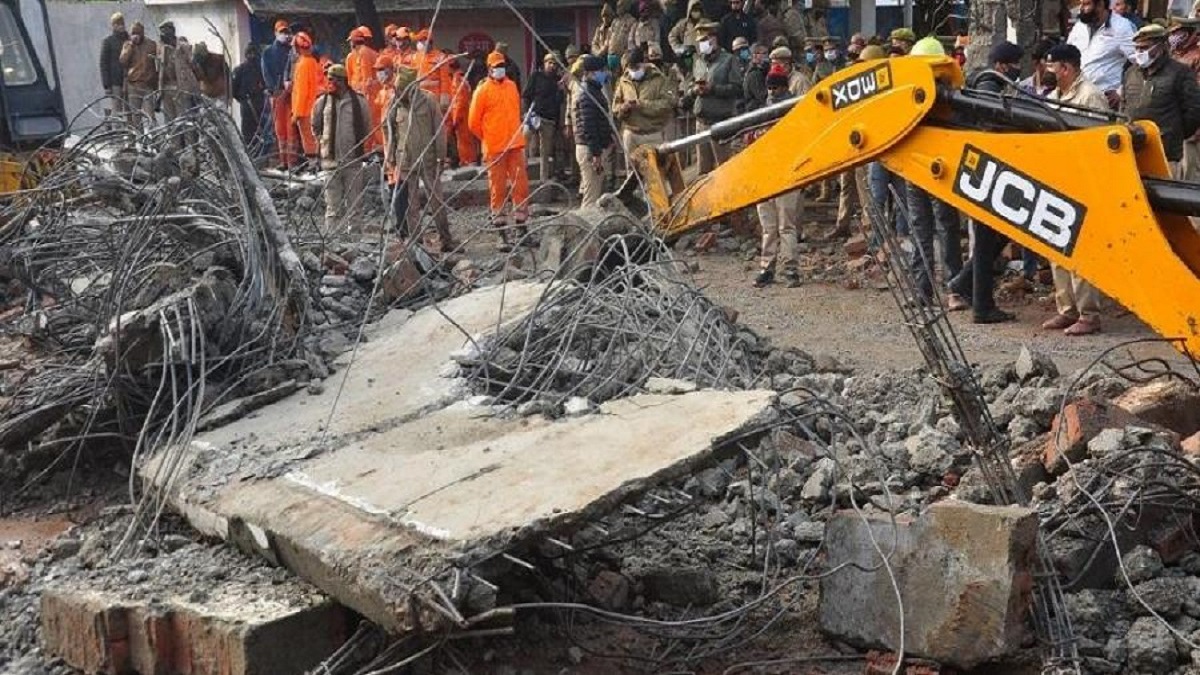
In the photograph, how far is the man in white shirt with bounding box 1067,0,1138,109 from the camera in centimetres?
1259

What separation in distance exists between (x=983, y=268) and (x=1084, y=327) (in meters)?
0.84

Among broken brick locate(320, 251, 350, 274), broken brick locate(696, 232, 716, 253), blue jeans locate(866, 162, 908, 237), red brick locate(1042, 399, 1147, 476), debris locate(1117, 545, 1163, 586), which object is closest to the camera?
debris locate(1117, 545, 1163, 586)

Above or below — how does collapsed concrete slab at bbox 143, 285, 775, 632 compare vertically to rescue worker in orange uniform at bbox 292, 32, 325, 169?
above

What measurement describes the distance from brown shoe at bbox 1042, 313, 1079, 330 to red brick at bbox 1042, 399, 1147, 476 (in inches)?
165

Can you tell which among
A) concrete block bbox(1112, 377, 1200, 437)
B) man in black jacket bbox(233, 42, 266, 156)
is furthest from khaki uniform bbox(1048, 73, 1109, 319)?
man in black jacket bbox(233, 42, 266, 156)

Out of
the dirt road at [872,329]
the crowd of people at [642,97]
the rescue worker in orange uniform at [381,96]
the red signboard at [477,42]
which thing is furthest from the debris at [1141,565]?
the red signboard at [477,42]

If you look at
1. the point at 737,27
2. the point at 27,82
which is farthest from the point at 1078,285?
the point at 27,82

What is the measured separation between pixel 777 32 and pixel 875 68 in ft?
40.1

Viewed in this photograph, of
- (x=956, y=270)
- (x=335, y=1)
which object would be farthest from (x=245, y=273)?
(x=335, y=1)

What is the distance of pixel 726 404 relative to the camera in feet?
19.8

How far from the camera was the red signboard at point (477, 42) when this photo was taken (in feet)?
77.1

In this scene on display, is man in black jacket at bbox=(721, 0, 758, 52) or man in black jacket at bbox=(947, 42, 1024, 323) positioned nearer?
man in black jacket at bbox=(947, 42, 1024, 323)

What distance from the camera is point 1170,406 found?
7.70 m

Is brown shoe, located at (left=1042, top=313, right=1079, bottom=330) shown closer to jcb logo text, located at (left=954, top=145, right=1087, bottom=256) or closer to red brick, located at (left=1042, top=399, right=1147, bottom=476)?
red brick, located at (left=1042, top=399, right=1147, bottom=476)
